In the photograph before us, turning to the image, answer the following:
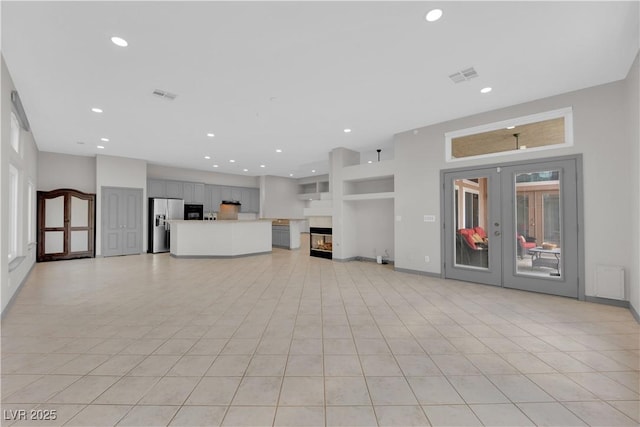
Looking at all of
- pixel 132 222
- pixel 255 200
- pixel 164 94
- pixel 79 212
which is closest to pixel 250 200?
pixel 255 200

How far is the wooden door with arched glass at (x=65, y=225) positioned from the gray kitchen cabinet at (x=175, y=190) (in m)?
2.23

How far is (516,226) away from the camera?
4602 mm

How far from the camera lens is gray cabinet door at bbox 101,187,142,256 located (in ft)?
27.0

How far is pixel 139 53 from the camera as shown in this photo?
303cm

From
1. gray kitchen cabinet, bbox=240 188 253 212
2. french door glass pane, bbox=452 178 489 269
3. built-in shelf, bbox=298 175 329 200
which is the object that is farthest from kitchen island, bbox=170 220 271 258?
french door glass pane, bbox=452 178 489 269

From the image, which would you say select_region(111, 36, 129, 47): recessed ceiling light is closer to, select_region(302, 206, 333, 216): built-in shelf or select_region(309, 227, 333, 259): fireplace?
select_region(302, 206, 333, 216): built-in shelf

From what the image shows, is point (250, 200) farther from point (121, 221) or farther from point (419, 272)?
point (419, 272)

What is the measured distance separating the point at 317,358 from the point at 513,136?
15.9 feet

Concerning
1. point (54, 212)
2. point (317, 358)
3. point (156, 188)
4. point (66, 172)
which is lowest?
point (317, 358)

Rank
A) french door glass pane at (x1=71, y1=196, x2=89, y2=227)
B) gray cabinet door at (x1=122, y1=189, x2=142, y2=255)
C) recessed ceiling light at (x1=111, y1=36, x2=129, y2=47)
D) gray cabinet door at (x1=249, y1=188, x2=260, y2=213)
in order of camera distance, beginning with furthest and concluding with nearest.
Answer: gray cabinet door at (x1=249, y1=188, x2=260, y2=213) → gray cabinet door at (x1=122, y1=189, x2=142, y2=255) → french door glass pane at (x1=71, y1=196, x2=89, y2=227) → recessed ceiling light at (x1=111, y1=36, x2=129, y2=47)

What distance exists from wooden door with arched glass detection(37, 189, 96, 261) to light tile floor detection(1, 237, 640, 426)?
13.6 ft

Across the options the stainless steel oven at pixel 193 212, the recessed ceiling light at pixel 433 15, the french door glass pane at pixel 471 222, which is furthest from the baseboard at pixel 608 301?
the stainless steel oven at pixel 193 212

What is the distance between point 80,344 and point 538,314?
515 centimetres

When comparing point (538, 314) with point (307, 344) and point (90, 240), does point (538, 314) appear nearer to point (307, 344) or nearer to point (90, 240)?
point (307, 344)
